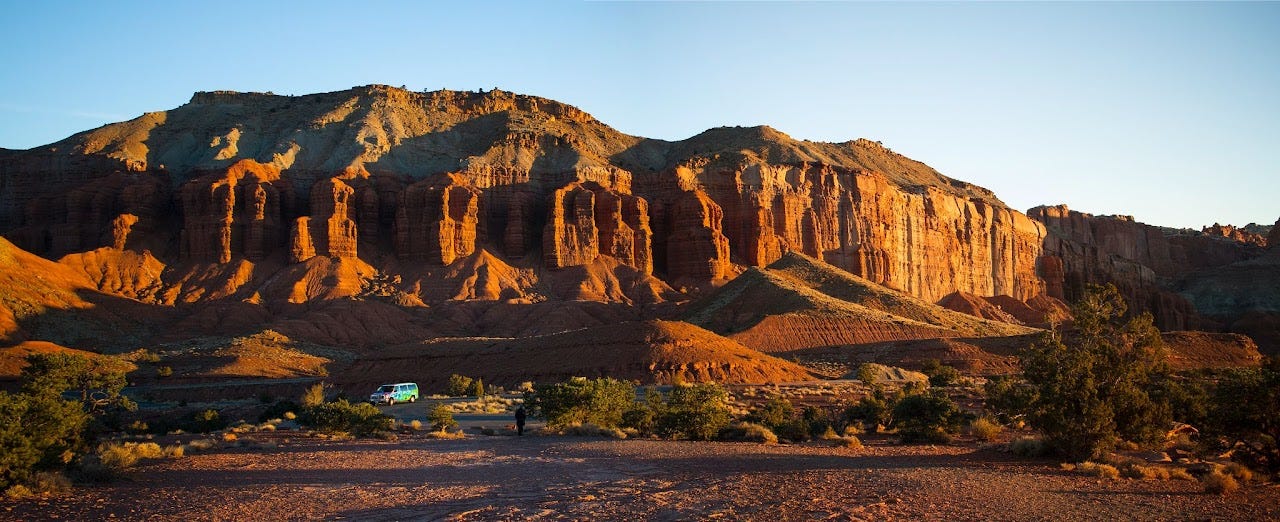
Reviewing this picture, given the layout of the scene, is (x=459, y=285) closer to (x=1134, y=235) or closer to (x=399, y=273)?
(x=399, y=273)

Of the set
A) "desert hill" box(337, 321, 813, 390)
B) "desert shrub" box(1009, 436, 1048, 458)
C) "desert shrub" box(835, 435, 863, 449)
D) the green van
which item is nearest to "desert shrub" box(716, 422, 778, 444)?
"desert shrub" box(835, 435, 863, 449)

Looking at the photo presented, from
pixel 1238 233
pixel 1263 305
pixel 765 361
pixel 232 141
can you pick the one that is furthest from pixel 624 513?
pixel 1238 233

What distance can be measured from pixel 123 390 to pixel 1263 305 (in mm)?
115276

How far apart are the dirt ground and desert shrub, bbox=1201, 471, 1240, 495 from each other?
0.19 meters

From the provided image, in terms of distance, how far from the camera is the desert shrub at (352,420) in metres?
33.1

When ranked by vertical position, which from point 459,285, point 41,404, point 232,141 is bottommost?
point 41,404

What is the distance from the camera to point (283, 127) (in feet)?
403

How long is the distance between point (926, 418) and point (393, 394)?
26.2 metres

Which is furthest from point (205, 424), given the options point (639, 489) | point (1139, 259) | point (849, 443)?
point (1139, 259)

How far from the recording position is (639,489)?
63.6 feet

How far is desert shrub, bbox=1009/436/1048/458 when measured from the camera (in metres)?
24.3

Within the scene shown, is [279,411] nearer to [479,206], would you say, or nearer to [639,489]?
[639,489]

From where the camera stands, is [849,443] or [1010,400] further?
[849,443]

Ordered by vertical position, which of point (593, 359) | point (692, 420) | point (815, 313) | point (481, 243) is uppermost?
point (481, 243)
